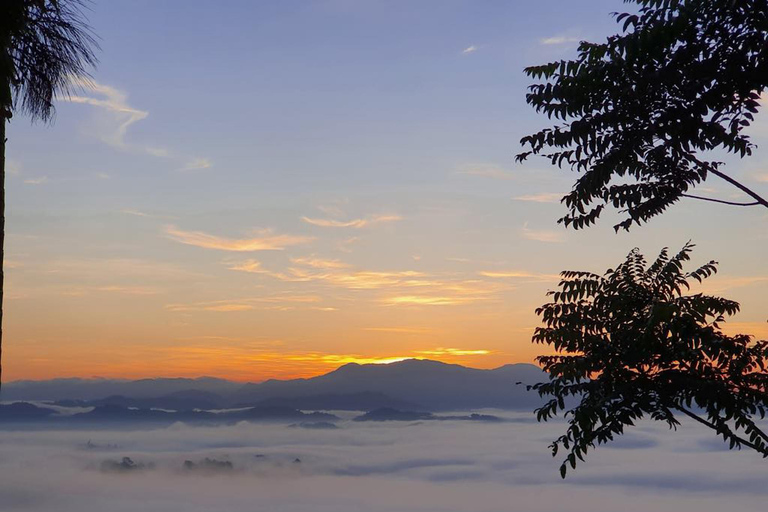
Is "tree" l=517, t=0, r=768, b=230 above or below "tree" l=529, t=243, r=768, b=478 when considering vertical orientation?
above

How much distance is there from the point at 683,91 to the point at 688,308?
4458 mm

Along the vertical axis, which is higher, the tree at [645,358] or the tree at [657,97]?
the tree at [657,97]

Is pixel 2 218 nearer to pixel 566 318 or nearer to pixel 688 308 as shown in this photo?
pixel 566 318

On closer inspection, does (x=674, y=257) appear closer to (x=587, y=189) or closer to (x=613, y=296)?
(x=613, y=296)

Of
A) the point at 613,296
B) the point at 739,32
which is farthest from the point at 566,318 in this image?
the point at 739,32

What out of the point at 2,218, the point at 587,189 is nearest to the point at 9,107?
the point at 2,218

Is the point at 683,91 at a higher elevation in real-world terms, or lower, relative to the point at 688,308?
higher

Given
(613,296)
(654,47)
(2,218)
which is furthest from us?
(613,296)

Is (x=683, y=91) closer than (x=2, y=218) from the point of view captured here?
No

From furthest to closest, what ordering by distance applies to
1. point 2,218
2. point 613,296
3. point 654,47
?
1. point 613,296
2. point 654,47
3. point 2,218

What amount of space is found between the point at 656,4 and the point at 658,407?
322 inches

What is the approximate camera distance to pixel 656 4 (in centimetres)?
1507

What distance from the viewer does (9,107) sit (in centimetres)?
1469

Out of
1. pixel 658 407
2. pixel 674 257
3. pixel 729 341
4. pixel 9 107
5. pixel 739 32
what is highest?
pixel 739 32
